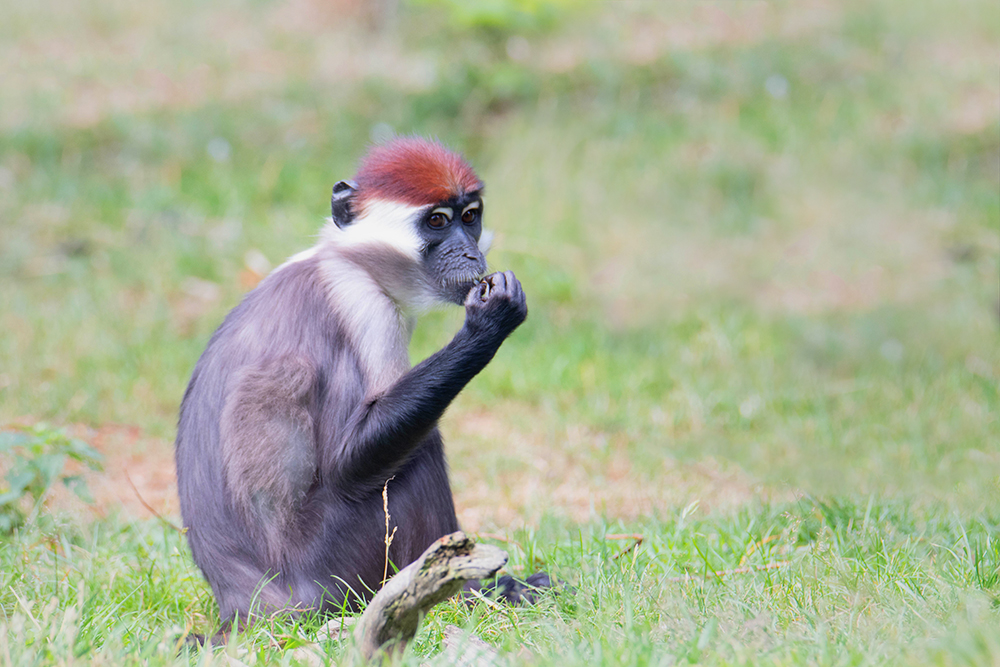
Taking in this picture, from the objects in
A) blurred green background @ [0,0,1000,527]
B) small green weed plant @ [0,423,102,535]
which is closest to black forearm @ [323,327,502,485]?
small green weed plant @ [0,423,102,535]

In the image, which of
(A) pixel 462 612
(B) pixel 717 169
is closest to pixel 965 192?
(B) pixel 717 169

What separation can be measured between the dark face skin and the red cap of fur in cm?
5

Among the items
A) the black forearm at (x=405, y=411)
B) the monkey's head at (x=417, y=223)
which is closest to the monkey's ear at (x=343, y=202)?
the monkey's head at (x=417, y=223)

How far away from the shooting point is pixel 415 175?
3674mm

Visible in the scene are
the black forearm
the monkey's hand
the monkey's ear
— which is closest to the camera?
the black forearm

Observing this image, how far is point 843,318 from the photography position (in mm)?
7992

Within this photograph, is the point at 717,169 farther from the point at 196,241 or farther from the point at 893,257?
the point at 196,241

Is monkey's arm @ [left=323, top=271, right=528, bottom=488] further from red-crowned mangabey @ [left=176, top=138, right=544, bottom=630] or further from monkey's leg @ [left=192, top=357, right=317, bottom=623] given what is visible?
monkey's leg @ [left=192, top=357, right=317, bottom=623]

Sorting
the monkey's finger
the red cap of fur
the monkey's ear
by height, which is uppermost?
the red cap of fur

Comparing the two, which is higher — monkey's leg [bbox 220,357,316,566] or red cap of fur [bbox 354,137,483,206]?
red cap of fur [bbox 354,137,483,206]

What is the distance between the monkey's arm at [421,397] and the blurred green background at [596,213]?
1884 mm

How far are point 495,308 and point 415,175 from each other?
0.68m

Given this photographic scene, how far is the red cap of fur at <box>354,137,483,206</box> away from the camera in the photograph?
3668 millimetres

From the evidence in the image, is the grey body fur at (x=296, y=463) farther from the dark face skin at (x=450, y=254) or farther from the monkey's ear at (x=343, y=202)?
the monkey's ear at (x=343, y=202)
